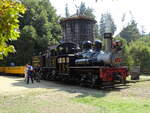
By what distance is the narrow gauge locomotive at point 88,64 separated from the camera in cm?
1337

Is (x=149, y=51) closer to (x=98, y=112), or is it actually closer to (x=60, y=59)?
(x=60, y=59)

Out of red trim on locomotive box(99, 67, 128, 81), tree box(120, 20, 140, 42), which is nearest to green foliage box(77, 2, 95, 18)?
red trim on locomotive box(99, 67, 128, 81)

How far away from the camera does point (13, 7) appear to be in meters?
3.44

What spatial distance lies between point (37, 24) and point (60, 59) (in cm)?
1733

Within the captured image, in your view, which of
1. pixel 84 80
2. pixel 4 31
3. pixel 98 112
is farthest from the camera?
pixel 84 80

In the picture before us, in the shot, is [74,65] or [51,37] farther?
[51,37]

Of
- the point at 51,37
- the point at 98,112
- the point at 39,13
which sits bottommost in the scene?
the point at 98,112

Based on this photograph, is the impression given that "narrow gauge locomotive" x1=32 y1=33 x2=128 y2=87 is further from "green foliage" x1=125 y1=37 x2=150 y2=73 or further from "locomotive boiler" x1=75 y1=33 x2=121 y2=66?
"green foliage" x1=125 y1=37 x2=150 y2=73

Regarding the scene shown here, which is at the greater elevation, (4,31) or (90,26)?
(90,26)

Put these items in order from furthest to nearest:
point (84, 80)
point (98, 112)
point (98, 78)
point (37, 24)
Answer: point (37, 24), point (84, 80), point (98, 78), point (98, 112)

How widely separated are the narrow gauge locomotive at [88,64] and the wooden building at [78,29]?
33.0 feet

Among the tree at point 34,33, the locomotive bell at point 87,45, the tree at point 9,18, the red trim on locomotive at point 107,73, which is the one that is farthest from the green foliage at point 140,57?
the tree at point 9,18

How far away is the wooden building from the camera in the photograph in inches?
1139

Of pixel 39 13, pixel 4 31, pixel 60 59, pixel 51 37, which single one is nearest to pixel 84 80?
pixel 60 59
